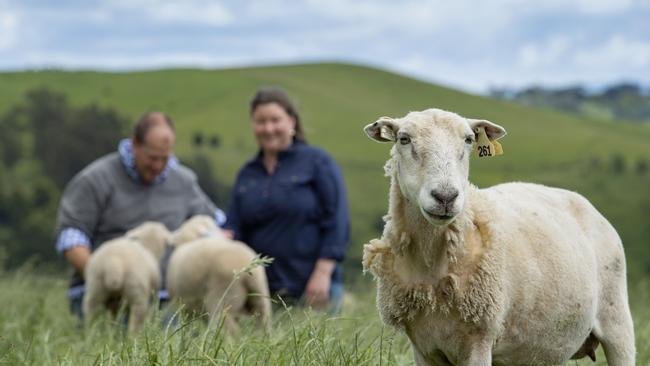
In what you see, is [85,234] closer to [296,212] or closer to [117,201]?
[117,201]

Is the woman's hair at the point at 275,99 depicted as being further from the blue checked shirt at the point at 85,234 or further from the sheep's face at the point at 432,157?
the sheep's face at the point at 432,157

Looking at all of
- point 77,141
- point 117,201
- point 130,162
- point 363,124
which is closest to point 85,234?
point 117,201

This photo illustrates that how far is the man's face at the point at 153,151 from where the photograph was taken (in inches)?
310

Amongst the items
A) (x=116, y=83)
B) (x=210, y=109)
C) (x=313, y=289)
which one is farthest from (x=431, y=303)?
(x=116, y=83)

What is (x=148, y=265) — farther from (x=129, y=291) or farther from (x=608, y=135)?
(x=608, y=135)

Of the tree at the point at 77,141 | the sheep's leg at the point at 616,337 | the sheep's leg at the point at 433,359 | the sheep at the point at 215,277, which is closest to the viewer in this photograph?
the sheep's leg at the point at 433,359

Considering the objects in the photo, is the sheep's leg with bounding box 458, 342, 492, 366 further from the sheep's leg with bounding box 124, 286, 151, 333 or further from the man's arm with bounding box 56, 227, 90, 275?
the man's arm with bounding box 56, 227, 90, 275

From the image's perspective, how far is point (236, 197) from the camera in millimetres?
8039

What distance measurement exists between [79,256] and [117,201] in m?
0.63

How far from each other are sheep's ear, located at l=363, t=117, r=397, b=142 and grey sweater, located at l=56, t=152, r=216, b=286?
14.9ft

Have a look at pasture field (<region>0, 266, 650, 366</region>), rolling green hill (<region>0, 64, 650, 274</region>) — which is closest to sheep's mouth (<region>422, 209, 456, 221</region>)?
pasture field (<region>0, 266, 650, 366</region>)

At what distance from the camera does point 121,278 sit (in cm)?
732

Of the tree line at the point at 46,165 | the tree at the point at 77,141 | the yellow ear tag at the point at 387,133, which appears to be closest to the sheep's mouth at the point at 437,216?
the yellow ear tag at the point at 387,133

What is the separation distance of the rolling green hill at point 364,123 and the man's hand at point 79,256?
46095 millimetres
